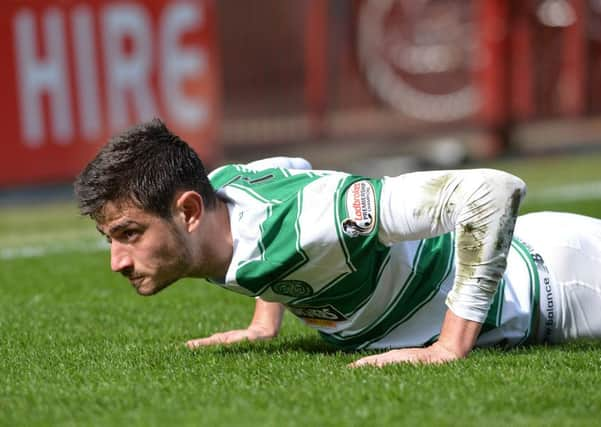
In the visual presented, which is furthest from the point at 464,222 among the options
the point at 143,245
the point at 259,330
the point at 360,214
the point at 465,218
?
the point at 259,330

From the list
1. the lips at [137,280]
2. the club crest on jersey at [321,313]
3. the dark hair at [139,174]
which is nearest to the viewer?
the dark hair at [139,174]

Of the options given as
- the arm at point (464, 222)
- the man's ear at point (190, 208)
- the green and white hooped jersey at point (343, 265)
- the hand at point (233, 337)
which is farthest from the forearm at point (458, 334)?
the hand at point (233, 337)

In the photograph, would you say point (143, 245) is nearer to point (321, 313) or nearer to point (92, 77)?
point (321, 313)

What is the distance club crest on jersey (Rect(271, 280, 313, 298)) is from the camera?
155 inches

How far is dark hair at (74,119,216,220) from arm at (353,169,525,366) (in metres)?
0.63

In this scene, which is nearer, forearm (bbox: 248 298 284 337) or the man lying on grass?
the man lying on grass

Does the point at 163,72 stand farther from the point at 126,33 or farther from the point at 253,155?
the point at 253,155

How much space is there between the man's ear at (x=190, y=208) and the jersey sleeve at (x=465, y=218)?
562 millimetres

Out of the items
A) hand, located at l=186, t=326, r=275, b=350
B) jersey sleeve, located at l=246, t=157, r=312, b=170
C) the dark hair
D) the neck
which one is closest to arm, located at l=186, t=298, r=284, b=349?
hand, located at l=186, t=326, r=275, b=350

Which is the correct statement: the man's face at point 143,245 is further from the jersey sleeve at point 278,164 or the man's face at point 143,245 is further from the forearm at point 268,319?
the forearm at point 268,319

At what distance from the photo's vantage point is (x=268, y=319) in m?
4.73

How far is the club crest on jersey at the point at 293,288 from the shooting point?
3.94 metres

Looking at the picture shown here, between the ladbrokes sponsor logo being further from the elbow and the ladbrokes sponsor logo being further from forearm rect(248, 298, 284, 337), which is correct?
A: the elbow

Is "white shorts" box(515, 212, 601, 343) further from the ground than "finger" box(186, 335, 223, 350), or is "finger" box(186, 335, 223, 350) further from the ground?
"white shorts" box(515, 212, 601, 343)
